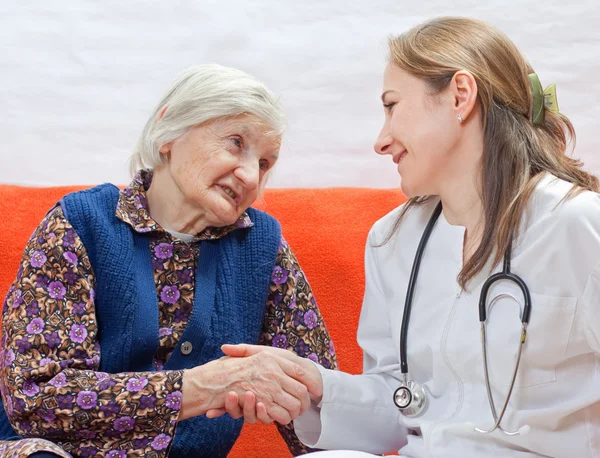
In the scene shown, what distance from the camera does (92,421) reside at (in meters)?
1.61

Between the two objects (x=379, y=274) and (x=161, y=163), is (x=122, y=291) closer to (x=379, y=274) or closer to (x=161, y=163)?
(x=161, y=163)

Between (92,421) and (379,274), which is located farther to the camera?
(379,274)

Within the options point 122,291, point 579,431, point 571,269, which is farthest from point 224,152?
point 579,431

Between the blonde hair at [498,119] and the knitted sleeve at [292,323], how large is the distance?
45 cm

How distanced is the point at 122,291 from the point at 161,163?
1.08 ft

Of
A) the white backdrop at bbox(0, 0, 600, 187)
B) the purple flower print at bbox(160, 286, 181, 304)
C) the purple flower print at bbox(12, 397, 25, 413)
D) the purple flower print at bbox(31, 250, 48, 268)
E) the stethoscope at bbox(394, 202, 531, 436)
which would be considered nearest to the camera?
the stethoscope at bbox(394, 202, 531, 436)

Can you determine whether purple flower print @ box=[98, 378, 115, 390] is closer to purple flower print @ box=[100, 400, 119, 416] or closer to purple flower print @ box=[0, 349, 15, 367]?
purple flower print @ box=[100, 400, 119, 416]

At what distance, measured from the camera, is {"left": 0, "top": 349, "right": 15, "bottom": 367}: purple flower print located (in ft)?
5.35

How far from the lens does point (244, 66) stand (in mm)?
2803

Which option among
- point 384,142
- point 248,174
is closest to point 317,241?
point 248,174

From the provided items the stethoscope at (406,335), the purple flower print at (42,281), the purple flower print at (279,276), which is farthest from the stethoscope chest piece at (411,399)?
the purple flower print at (42,281)

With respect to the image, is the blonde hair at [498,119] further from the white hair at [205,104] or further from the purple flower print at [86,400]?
the purple flower print at [86,400]

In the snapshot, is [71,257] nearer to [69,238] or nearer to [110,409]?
[69,238]

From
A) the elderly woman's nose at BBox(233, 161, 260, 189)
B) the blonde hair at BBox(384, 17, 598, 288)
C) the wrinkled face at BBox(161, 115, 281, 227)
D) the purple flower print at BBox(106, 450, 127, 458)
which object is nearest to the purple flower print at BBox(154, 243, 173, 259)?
the wrinkled face at BBox(161, 115, 281, 227)
